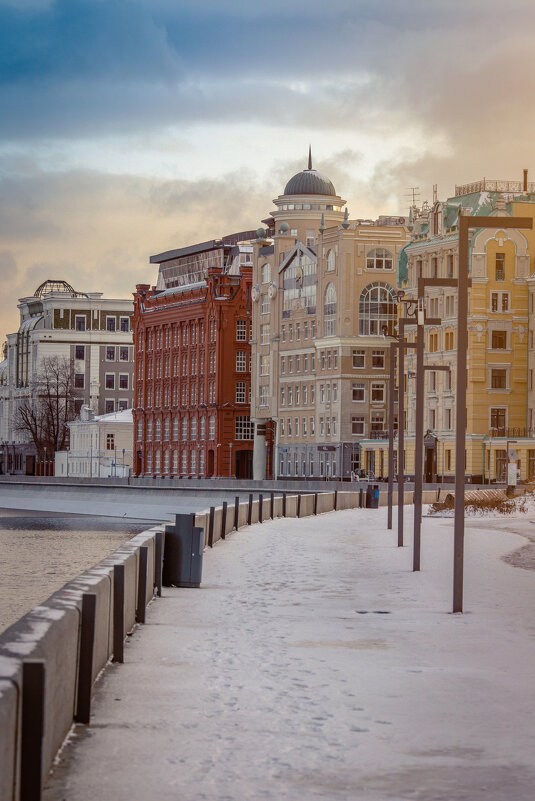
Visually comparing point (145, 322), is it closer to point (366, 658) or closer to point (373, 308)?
point (373, 308)

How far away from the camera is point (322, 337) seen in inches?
5689

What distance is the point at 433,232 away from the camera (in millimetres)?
128375

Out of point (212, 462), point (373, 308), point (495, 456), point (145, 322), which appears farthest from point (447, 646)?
point (145, 322)

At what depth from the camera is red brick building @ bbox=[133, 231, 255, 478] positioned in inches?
6535

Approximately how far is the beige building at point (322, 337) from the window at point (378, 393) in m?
0.08

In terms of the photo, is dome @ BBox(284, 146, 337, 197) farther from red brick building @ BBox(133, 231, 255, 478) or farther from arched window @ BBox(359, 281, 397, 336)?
arched window @ BBox(359, 281, 397, 336)

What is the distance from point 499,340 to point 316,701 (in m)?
109

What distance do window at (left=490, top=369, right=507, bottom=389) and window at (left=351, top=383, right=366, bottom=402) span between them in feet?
63.9

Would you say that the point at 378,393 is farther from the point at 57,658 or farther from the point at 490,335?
the point at 57,658

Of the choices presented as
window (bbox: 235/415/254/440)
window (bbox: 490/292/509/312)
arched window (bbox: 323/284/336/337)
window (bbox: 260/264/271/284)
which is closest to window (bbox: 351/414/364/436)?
arched window (bbox: 323/284/336/337)

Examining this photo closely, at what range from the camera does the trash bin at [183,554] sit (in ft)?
102

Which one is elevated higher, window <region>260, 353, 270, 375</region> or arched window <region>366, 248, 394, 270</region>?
arched window <region>366, 248, 394, 270</region>

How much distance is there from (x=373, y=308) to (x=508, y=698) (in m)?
126

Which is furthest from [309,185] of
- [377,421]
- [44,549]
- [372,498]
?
[44,549]
